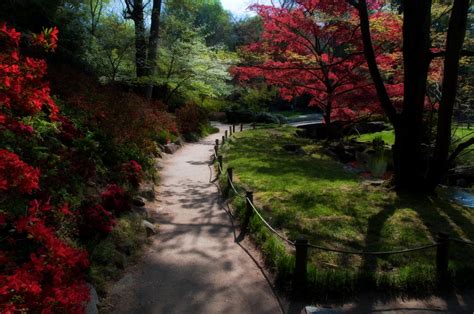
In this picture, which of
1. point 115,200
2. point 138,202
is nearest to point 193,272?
point 115,200

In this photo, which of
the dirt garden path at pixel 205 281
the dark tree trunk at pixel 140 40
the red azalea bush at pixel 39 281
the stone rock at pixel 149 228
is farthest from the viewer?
the dark tree trunk at pixel 140 40

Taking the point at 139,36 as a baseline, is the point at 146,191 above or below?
below

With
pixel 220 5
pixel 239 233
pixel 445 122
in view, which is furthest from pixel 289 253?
pixel 220 5

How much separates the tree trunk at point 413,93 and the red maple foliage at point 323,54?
4.55 meters

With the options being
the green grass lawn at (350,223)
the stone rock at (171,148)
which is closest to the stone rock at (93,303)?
the green grass lawn at (350,223)

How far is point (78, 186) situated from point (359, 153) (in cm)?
1188

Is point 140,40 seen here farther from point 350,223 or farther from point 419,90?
point 350,223

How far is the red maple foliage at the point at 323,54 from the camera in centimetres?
1333

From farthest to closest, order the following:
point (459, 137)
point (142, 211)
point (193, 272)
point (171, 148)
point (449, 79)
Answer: point (459, 137) → point (171, 148) → point (449, 79) → point (142, 211) → point (193, 272)

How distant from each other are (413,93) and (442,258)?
4117 mm

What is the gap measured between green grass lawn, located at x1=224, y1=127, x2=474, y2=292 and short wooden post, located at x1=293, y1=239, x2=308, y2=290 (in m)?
0.15

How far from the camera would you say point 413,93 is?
8.07 m

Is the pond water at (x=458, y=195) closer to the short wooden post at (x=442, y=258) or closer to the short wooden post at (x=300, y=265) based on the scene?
the short wooden post at (x=442, y=258)

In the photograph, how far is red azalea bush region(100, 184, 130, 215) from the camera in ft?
21.2
